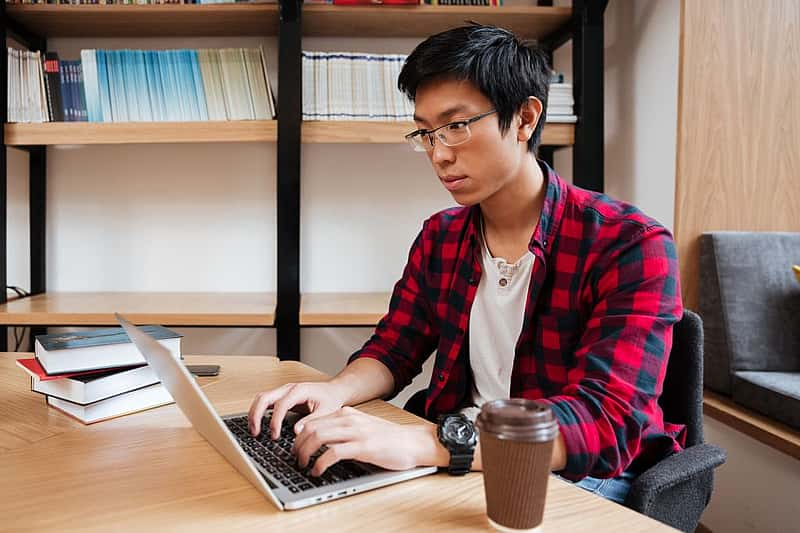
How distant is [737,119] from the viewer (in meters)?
2.11

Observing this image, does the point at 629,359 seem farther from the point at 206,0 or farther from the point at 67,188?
the point at 67,188

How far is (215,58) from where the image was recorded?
230 centimetres

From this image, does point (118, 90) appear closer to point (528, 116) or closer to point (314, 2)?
point (314, 2)

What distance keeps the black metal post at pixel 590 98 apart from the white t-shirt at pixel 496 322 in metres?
1.09

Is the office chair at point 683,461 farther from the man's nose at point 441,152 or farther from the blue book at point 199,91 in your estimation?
the blue book at point 199,91

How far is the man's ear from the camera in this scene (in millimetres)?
1262

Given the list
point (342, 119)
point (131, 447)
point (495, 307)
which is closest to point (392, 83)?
point (342, 119)

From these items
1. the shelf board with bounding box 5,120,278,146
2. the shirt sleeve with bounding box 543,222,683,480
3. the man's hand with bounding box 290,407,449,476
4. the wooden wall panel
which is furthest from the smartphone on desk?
the wooden wall panel

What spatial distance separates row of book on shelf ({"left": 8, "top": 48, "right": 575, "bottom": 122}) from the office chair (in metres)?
1.31

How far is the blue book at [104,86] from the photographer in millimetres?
2281

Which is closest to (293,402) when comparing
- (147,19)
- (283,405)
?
(283,405)

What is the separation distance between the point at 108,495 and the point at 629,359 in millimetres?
681

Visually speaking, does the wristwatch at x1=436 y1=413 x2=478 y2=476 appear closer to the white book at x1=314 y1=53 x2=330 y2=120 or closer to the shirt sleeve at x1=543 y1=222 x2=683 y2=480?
the shirt sleeve at x1=543 y1=222 x2=683 y2=480

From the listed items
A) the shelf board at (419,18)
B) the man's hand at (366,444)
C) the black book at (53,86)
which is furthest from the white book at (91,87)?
the man's hand at (366,444)
